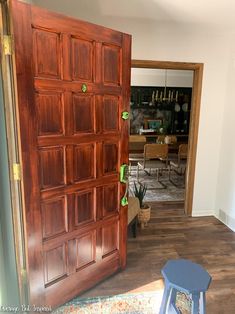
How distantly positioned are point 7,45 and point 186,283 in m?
1.71

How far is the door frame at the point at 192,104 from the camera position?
2.96m

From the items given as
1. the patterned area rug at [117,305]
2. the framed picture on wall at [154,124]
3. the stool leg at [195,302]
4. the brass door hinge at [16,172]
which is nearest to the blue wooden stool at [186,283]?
the stool leg at [195,302]

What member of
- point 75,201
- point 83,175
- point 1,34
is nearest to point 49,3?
point 1,34

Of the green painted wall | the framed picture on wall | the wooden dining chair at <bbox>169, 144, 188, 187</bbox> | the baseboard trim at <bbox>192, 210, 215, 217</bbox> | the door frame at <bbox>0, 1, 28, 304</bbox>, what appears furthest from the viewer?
the framed picture on wall

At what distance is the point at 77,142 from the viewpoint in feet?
5.52

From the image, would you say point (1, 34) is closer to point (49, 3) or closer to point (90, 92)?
point (90, 92)

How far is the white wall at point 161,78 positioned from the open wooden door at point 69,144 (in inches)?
199

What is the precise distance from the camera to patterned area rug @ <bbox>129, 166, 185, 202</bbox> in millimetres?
4076

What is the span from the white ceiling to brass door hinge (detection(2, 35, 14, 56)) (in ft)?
4.21

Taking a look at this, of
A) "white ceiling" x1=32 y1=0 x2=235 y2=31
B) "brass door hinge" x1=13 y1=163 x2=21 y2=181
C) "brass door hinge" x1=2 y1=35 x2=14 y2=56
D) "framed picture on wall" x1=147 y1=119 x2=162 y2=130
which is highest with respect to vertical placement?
"white ceiling" x1=32 y1=0 x2=235 y2=31

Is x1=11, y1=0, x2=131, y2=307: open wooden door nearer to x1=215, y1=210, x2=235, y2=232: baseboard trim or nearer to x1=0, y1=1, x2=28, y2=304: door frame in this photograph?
x1=0, y1=1, x2=28, y2=304: door frame

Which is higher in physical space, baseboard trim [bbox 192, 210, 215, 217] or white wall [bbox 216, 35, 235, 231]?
white wall [bbox 216, 35, 235, 231]

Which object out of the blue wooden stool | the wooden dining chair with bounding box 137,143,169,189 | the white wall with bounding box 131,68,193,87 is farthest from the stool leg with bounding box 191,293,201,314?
the white wall with bounding box 131,68,193,87

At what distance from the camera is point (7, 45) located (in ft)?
4.37
